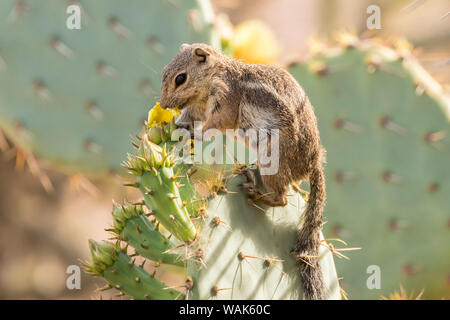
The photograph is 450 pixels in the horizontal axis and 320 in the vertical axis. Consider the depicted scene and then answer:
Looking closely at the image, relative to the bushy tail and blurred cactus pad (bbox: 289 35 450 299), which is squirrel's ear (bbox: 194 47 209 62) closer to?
the bushy tail

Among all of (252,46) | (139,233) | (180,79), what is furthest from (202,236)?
(252,46)

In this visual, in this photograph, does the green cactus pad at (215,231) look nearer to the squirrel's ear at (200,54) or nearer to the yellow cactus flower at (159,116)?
the yellow cactus flower at (159,116)

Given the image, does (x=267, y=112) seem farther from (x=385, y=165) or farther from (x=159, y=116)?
(x=385, y=165)

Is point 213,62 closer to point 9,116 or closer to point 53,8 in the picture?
point 53,8

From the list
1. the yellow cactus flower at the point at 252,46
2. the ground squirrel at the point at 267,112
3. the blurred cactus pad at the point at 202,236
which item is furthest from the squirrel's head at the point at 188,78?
the yellow cactus flower at the point at 252,46

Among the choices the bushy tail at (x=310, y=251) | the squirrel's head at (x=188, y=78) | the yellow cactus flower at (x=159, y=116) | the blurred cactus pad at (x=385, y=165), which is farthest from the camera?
the blurred cactus pad at (x=385, y=165)
